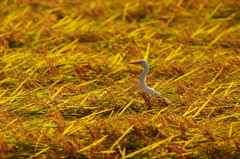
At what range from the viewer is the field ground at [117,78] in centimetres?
416

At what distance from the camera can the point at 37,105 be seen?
191 inches

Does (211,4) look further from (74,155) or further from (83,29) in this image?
(74,155)

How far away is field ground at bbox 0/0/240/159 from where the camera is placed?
13.6 feet

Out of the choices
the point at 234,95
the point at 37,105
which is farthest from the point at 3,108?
the point at 234,95

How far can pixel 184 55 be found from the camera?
21.7 feet

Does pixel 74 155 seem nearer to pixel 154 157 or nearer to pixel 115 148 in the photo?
pixel 115 148

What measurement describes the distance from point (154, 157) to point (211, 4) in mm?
5694

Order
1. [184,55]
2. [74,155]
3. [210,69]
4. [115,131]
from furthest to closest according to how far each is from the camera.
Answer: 1. [184,55]
2. [210,69]
3. [115,131]
4. [74,155]

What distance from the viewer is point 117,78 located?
5.96m

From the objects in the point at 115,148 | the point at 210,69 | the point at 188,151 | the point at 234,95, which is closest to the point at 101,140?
the point at 115,148

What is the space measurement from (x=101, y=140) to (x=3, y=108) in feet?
4.00

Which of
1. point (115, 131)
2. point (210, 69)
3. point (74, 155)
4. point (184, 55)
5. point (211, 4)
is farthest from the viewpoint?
point (211, 4)

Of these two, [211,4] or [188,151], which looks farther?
[211,4]

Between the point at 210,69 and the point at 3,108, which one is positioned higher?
the point at 3,108
